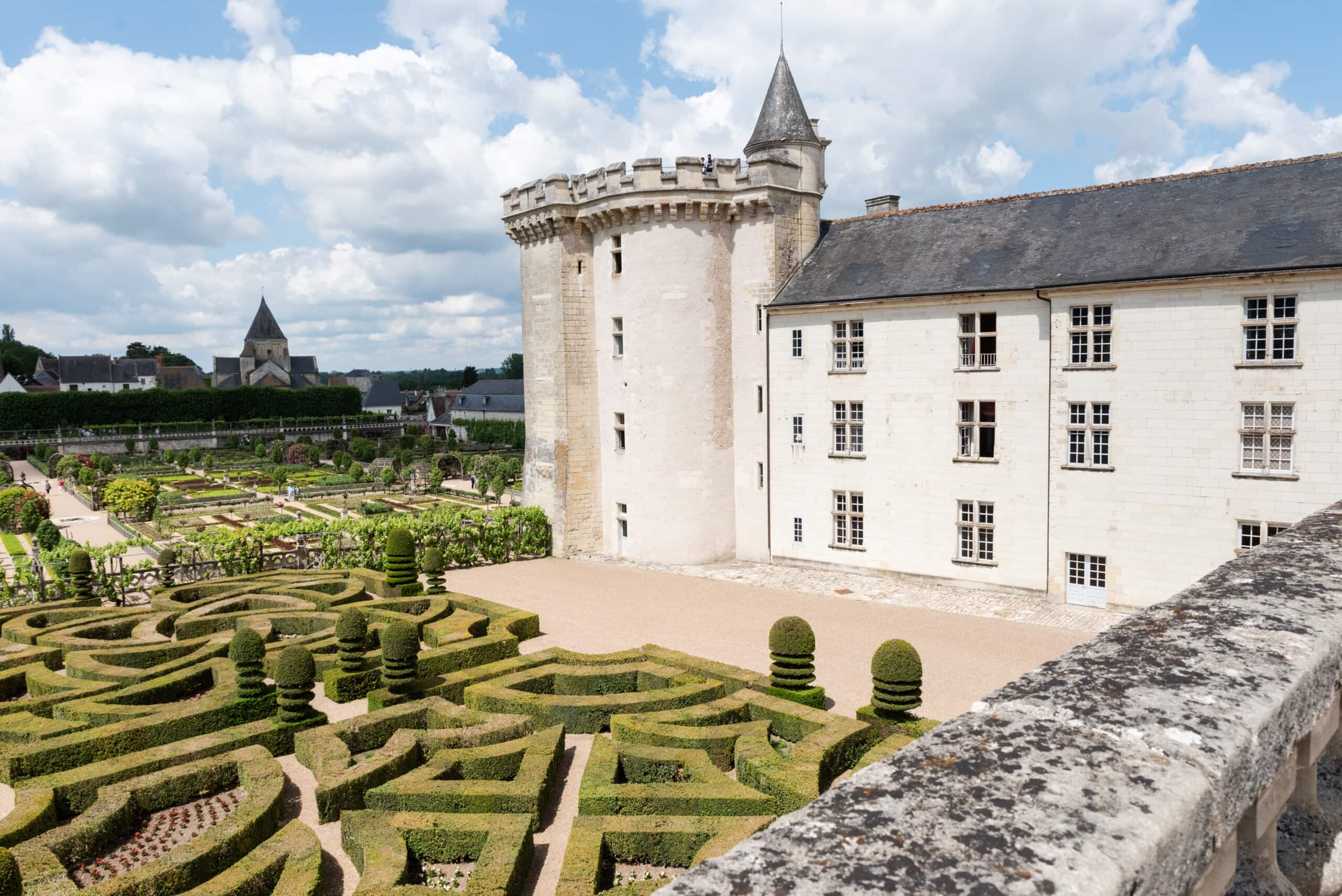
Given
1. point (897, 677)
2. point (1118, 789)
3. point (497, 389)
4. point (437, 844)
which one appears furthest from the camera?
point (497, 389)

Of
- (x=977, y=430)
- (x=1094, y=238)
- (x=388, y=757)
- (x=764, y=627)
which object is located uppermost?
(x=1094, y=238)

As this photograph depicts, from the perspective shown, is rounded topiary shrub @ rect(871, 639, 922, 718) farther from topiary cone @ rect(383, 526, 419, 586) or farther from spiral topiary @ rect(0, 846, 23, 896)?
topiary cone @ rect(383, 526, 419, 586)

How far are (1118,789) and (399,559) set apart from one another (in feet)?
82.4

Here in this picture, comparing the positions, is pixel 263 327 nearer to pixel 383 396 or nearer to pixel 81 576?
pixel 383 396

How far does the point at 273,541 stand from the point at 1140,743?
31.7 meters

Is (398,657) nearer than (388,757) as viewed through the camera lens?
No

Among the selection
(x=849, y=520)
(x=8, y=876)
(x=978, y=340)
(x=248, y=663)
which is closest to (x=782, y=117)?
(x=978, y=340)

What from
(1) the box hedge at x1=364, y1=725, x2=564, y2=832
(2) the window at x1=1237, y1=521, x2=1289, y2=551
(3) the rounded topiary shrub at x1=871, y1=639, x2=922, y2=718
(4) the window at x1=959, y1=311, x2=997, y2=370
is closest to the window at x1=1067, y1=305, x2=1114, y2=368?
(4) the window at x1=959, y1=311, x2=997, y2=370

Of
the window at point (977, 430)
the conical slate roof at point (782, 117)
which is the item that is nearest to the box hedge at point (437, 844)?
the window at point (977, 430)

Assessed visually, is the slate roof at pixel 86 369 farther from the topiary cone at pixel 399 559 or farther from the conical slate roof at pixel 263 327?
the topiary cone at pixel 399 559

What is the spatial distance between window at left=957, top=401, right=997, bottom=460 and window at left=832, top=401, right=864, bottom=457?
3.15 metres

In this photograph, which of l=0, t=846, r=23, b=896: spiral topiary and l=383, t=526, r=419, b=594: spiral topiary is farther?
l=383, t=526, r=419, b=594: spiral topiary

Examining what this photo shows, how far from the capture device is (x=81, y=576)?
23.8 meters

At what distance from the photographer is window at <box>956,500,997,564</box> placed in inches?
1001
